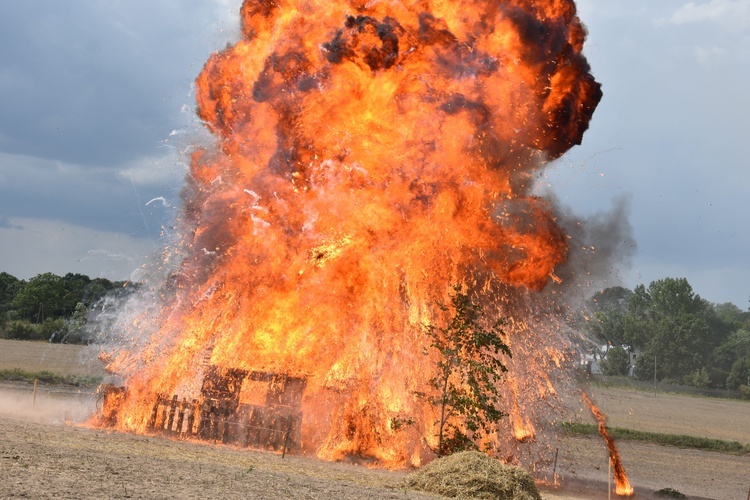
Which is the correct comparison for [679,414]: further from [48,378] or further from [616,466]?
[48,378]

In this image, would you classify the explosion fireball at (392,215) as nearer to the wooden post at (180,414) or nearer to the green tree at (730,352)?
the wooden post at (180,414)

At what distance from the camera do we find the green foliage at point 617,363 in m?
129

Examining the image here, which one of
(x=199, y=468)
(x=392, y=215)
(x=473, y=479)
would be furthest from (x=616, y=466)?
(x=199, y=468)

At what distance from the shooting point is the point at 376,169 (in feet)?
92.3

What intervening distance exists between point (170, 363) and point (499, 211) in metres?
13.4

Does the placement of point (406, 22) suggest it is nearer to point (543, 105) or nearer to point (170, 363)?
point (543, 105)

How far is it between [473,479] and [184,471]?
6942 millimetres

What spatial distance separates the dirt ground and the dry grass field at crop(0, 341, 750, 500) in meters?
0.03

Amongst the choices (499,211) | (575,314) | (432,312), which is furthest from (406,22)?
(575,314)

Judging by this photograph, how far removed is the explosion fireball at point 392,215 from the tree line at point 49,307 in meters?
68.7

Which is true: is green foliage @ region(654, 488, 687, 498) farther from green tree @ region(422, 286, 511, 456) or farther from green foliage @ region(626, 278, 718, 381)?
green foliage @ region(626, 278, 718, 381)

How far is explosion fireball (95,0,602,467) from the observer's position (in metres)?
27.4

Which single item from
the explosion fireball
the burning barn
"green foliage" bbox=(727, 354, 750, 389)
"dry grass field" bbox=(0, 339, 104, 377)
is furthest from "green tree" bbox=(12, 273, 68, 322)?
"green foliage" bbox=(727, 354, 750, 389)

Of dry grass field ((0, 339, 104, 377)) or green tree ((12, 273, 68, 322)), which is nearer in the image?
dry grass field ((0, 339, 104, 377))
